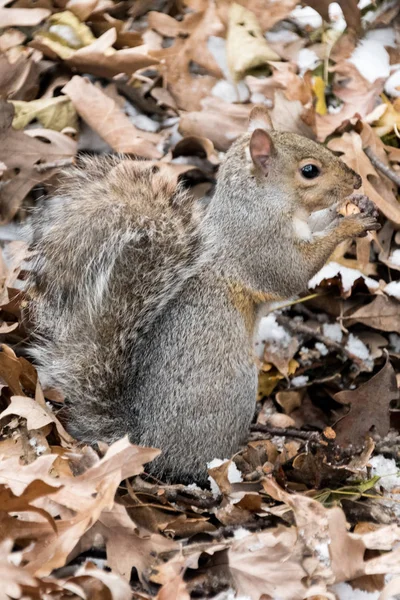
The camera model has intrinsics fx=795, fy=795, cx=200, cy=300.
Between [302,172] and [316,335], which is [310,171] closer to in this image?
[302,172]

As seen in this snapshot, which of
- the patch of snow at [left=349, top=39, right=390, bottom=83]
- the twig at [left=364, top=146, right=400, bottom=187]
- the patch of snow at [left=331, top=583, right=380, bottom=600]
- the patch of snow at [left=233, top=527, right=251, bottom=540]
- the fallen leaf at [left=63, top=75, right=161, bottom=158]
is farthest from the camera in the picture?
the patch of snow at [left=349, top=39, right=390, bottom=83]

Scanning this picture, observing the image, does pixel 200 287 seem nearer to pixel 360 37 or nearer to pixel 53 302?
pixel 53 302

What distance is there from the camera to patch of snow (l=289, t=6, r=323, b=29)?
13.7 feet

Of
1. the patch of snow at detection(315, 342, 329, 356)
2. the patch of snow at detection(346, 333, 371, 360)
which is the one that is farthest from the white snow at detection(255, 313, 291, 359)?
the patch of snow at detection(346, 333, 371, 360)

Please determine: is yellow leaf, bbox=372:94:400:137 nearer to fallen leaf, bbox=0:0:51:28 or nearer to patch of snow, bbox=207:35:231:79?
patch of snow, bbox=207:35:231:79

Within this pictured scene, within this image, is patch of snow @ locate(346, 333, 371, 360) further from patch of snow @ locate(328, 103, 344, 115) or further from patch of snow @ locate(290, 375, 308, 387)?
patch of snow @ locate(328, 103, 344, 115)

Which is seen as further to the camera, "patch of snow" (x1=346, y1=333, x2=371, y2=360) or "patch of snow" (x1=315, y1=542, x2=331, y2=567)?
"patch of snow" (x1=346, y1=333, x2=371, y2=360)

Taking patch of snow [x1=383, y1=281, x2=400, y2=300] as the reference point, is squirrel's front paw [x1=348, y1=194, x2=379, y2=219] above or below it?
above

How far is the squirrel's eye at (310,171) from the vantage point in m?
2.91

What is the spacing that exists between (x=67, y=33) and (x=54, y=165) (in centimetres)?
85

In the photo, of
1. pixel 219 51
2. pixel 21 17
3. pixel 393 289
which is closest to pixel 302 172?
pixel 393 289

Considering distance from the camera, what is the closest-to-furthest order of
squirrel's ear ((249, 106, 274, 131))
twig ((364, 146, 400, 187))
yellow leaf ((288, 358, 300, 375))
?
squirrel's ear ((249, 106, 274, 131)) → yellow leaf ((288, 358, 300, 375)) → twig ((364, 146, 400, 187))

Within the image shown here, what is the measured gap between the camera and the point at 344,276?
341 centimetres

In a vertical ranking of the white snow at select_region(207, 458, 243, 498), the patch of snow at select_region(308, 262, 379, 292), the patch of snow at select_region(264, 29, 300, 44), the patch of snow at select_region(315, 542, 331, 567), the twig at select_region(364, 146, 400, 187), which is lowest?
the white snow at select_region(207, 458, 243, 498)
